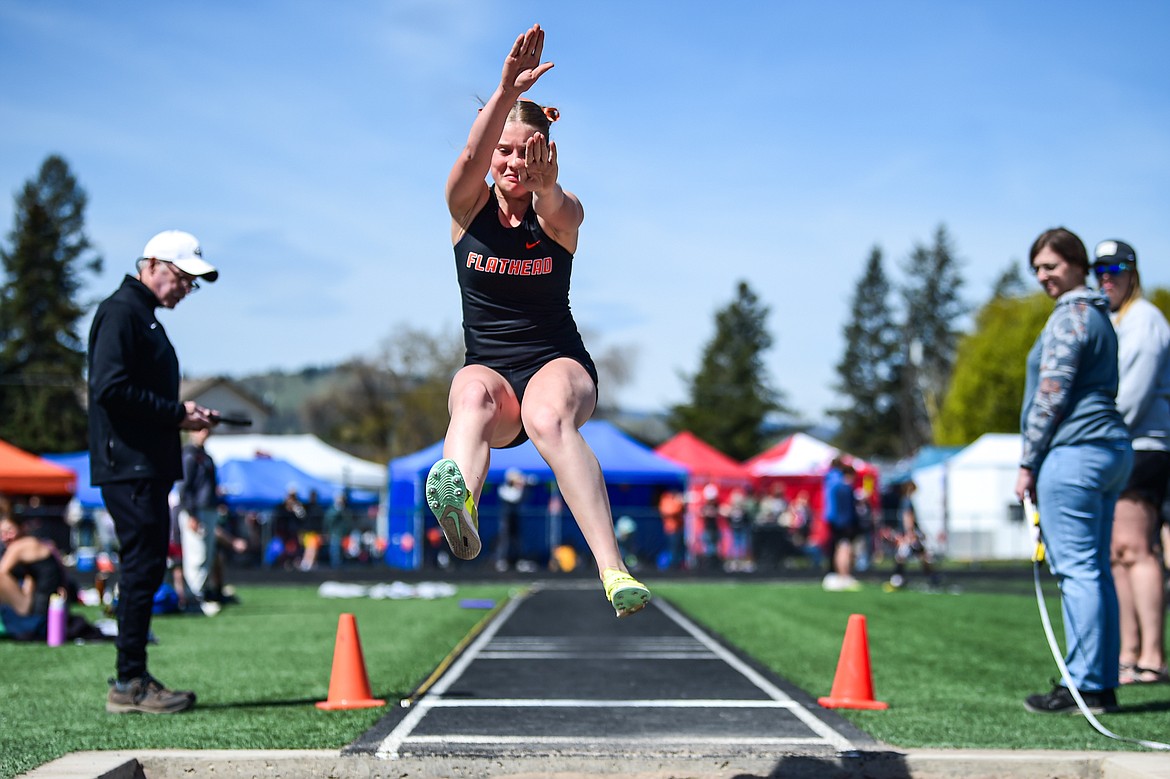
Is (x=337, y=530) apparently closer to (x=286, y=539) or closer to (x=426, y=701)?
(x=286, y=539)

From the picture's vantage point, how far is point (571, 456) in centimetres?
456

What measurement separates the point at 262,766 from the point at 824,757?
230 centimetres

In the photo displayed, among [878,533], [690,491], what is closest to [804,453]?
[878,533]

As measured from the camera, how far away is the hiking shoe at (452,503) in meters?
4.21

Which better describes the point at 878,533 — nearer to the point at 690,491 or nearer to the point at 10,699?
the point at 690,491

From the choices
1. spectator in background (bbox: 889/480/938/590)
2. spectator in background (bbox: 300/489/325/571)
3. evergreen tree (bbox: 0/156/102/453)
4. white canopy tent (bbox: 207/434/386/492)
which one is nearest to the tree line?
evergreen tree (bbox: 0/156/102/453)

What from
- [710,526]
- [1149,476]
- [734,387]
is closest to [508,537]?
[710,526]

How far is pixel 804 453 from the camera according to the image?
4247 centimetres

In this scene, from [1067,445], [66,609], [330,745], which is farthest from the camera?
[66,609]

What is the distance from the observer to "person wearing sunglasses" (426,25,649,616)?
4391 mm

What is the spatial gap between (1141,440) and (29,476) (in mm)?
24339

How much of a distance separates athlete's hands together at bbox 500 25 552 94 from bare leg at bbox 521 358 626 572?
1.12 meters

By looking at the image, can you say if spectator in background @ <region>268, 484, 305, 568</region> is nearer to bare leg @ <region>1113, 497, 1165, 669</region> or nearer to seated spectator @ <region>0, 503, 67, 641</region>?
seated spectator @ <region>0, 503, 67, 641</region>

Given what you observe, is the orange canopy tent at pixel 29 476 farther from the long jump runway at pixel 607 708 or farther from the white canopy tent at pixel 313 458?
the long jump runway at pixel 607 708
